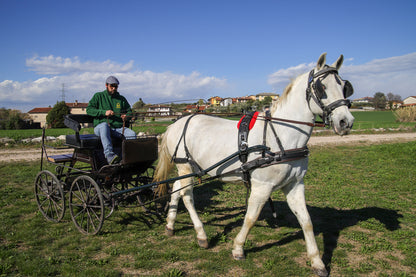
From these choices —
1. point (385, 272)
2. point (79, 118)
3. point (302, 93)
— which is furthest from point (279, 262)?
point (79, 118)

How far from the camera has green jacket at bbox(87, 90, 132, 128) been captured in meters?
5.61

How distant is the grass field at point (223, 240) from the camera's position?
13.2 feet

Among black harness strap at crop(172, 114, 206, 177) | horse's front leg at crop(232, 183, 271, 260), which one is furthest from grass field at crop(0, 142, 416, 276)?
black harness strap at crop(172, 114, 206, 177)

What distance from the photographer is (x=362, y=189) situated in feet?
26.5

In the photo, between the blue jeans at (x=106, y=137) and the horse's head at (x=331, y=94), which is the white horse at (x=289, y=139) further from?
the blue jeans at (x=106, y=137)

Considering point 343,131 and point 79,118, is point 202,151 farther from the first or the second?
point 79,118

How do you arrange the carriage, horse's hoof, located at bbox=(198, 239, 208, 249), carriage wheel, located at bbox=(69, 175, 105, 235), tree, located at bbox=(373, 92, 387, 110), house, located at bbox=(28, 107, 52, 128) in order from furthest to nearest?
tree, located at bbox=(373, 92, 387, 110), house, located at bbox=(28, 107, 52, 128), the carriage, carriage wheel, located at bbox=(69, 175, 105, 235), horse's hoof, located at bbox=(198, 239, 208, 249)

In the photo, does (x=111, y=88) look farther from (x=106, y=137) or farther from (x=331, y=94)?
(x=331, y=94)

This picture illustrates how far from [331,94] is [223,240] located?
3124mm

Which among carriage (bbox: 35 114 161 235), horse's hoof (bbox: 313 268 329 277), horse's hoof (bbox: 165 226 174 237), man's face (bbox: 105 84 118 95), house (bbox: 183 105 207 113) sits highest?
man's face (bbox: 105 84 118 95)

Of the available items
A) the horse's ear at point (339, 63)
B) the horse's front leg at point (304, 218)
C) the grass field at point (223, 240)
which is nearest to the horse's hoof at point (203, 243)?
the grass field at point (223, 240)

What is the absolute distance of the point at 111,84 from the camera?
584cm

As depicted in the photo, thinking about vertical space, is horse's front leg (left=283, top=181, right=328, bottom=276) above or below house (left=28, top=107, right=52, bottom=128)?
below

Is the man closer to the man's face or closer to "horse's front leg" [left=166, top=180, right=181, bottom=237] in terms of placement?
the man's face
